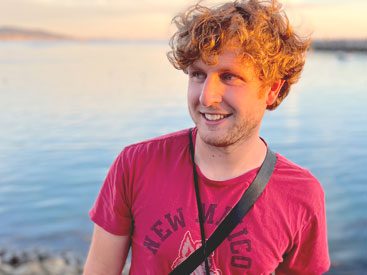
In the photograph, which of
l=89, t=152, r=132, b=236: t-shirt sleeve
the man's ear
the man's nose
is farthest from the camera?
the man's ear

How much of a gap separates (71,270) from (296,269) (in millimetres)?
5980

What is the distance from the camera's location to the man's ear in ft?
9.56

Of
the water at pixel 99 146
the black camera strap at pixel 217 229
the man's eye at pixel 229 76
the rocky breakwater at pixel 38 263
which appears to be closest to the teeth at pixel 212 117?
the man's eye at pixel 229 76

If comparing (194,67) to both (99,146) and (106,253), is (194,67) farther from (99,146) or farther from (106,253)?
(99,146)

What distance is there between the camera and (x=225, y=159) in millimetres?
2783

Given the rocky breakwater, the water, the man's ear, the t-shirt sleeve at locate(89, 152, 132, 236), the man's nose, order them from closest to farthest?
the man's nose
the t-shirt sleeve at locate(89, 152, 132, 236)
the man's ear
the rocky breakwater
the water

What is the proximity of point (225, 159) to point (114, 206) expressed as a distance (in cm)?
61

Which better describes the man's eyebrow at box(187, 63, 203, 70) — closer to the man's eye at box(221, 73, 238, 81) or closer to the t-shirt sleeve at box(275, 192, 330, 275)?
the man's eye at box(221, 73, 238, 81)

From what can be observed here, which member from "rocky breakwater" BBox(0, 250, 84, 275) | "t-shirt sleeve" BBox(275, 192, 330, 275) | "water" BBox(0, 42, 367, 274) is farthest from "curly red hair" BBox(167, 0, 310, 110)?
"water" BBox(0, 42, 367, 274)

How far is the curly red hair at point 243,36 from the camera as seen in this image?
8.57 feet

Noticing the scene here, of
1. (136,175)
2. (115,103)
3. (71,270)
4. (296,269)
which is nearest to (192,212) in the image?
(136,175)

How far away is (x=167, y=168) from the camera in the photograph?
2.74 m

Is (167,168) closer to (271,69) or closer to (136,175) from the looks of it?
(136,175)

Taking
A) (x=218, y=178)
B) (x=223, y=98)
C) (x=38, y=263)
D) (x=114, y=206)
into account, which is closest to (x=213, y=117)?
(x=223, y=98)
